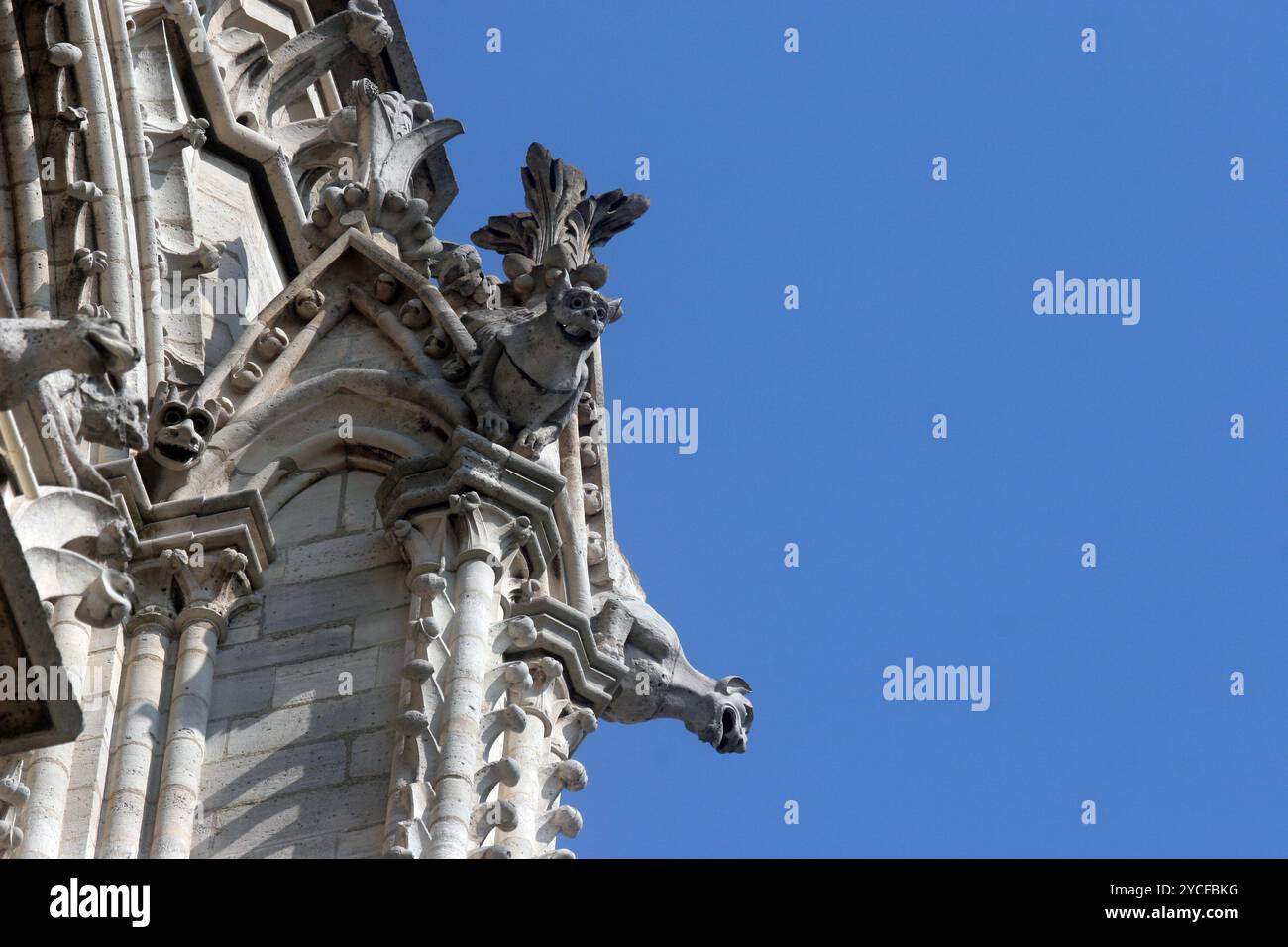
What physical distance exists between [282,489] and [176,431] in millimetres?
582

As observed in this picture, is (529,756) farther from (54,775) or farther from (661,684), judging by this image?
(54,775)

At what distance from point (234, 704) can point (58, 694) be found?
2.47 metres

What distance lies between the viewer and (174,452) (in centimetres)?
1459

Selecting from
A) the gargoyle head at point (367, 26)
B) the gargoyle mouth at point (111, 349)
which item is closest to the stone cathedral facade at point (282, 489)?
the gargoyle mouth at point (111, 349)

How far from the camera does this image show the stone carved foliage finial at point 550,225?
16.1 m

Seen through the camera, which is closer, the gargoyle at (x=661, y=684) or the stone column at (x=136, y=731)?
the stone column at (x=136, y=731)

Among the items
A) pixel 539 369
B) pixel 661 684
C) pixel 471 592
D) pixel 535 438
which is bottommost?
pixel 471 592

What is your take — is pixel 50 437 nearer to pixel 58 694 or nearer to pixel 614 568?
pixel 58 694

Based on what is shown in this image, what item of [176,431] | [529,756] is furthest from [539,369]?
[529,756]

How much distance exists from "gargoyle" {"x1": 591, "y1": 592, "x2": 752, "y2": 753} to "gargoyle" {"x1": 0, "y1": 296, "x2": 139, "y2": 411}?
14.3 feet

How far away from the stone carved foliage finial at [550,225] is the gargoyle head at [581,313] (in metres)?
1.35

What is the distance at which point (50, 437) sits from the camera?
11805 mm

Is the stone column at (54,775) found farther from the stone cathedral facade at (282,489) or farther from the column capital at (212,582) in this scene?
the column capital at (212,582)
